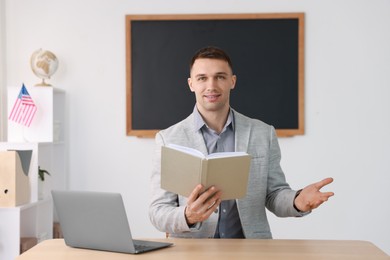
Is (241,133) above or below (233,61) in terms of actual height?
below

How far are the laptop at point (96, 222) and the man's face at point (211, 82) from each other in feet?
2.57

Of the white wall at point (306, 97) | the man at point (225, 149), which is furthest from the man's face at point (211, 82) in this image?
the white wall at point (306, 97)

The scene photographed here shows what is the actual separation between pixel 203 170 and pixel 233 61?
92.7 inches

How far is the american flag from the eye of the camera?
3.74 m

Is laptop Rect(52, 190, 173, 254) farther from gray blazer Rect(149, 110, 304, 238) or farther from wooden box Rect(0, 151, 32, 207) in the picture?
wooden box Rect(0, 151, 32, 207)

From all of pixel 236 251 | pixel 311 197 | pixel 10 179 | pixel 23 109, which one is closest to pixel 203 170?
pixel 236 251

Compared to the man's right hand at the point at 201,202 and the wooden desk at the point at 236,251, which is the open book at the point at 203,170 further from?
the wooden desk at the point at 236,251

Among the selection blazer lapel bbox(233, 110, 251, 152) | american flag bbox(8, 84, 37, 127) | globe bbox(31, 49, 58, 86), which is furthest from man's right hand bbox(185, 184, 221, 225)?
globe bbox(31, 49, 58, 86)

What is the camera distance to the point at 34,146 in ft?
11.9

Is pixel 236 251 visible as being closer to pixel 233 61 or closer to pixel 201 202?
pixel 201 202

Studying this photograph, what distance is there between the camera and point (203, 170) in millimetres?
1978

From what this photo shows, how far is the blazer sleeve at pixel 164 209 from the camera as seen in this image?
7.23ft

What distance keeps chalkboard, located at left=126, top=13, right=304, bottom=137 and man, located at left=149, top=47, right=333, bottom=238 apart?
1.57 metres

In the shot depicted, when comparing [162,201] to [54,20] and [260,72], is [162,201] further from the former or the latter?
[54,20]
